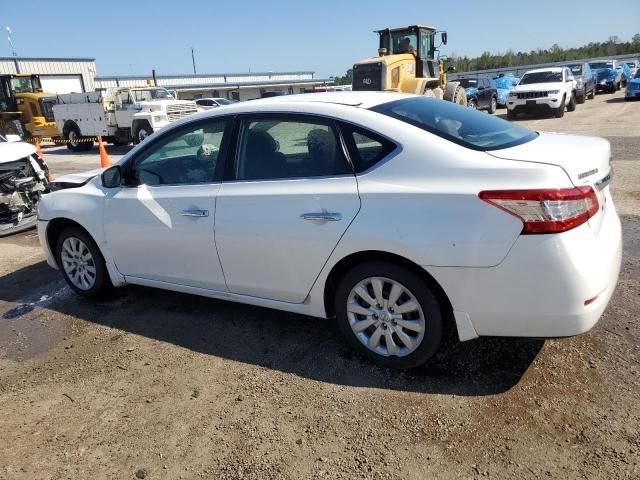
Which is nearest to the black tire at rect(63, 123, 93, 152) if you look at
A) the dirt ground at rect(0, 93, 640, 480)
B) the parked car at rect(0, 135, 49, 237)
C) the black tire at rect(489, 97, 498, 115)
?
the parked car at rect(0, 135, 49, 237)

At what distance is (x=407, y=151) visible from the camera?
2961 mm

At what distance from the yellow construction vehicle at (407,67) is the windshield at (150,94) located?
861 cm

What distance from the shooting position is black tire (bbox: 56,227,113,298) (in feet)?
14.7

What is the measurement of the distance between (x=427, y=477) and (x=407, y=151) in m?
1.73

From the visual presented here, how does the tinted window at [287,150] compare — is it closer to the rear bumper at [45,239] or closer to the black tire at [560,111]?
the rear bumper at [45,239]

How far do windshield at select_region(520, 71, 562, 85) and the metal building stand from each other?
1454 inches

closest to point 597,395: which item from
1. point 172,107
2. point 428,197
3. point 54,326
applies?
point 428,197

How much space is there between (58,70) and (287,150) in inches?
1927

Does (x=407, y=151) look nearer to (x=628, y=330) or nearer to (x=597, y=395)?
(x=597, y=395)

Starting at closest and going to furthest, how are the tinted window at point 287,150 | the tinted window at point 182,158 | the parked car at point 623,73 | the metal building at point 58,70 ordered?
the tinted window at point 287,150 → the tinted window at point 182,158 → the parked car at point 623,73 → the metal building at point 58,70

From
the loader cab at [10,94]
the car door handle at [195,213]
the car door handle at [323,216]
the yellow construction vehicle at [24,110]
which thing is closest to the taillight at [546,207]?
the car door handle at [323,216]

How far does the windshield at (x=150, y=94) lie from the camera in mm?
19531

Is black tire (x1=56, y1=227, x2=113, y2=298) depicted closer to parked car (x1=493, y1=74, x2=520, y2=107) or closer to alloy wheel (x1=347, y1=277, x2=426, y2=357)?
alloy wheel (x1=347, y1=277, x2=426, y2=357)

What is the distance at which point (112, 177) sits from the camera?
4.20 meters
